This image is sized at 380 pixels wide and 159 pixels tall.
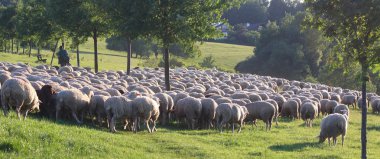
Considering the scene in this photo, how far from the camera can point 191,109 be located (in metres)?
21.3

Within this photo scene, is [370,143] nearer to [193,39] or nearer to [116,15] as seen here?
[193,39]

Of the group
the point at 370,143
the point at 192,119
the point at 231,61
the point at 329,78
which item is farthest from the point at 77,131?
the point at 231,61

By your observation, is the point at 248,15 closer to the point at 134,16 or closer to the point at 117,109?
the point at 134,16

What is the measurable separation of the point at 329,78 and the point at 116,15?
5060 cm

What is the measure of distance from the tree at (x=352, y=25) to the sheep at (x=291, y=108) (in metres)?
12.9

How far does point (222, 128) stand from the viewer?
22188 mm

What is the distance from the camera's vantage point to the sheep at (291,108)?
1086 inches

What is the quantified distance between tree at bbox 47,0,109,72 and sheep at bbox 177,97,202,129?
17730 mm

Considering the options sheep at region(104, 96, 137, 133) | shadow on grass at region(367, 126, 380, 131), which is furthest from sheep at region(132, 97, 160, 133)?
shadow on grass at region(367, 126, 380, 131)

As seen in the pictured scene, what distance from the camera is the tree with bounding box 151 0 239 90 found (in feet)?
87.7

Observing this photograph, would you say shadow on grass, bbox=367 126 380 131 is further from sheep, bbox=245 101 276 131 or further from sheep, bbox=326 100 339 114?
sheep, bbox=245 101 276 131

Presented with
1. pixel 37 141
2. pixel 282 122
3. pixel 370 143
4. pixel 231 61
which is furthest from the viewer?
pixel 231 61

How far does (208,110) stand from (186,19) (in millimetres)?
6941

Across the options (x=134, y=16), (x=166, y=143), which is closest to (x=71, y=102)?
(x=166, y=143)
